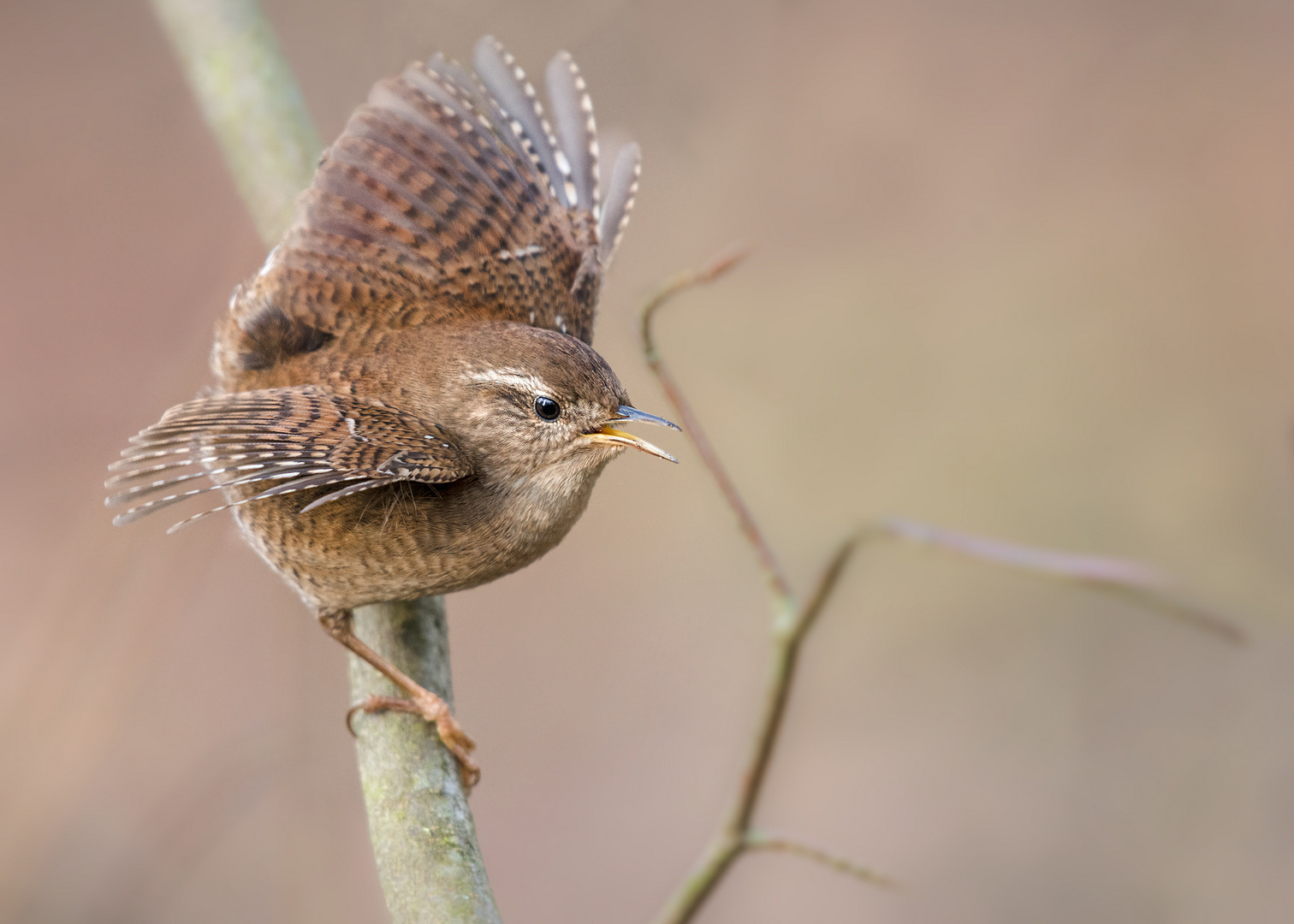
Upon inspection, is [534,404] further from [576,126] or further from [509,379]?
[576,126]

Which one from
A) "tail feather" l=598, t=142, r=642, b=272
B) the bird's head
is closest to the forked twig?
the bird's head

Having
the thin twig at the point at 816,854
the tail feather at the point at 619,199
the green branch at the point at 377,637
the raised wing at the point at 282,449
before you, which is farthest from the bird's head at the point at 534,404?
the thin twig at the point at 816,854

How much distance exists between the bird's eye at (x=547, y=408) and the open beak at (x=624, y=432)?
3.5 inches

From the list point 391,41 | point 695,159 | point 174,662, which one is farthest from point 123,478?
point 695,159

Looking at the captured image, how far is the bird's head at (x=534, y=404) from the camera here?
284 centimetres

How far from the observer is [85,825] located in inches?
154

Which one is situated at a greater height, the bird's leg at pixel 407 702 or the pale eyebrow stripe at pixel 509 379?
the pale eyebrow stripe at pixel 509 379

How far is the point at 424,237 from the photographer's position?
3.16 metres

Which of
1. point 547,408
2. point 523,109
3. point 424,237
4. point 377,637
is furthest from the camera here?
point 523,109

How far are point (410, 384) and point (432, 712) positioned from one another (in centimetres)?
76

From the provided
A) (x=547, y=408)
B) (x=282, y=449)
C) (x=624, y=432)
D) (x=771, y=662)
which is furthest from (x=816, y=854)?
(x=282, y=449)

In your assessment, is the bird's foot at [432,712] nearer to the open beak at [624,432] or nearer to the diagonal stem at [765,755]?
the diagonal stem at [765,755]

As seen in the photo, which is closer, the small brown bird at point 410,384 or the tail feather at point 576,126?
the small brown bird at point 410,384

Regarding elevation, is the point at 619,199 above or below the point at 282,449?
above
